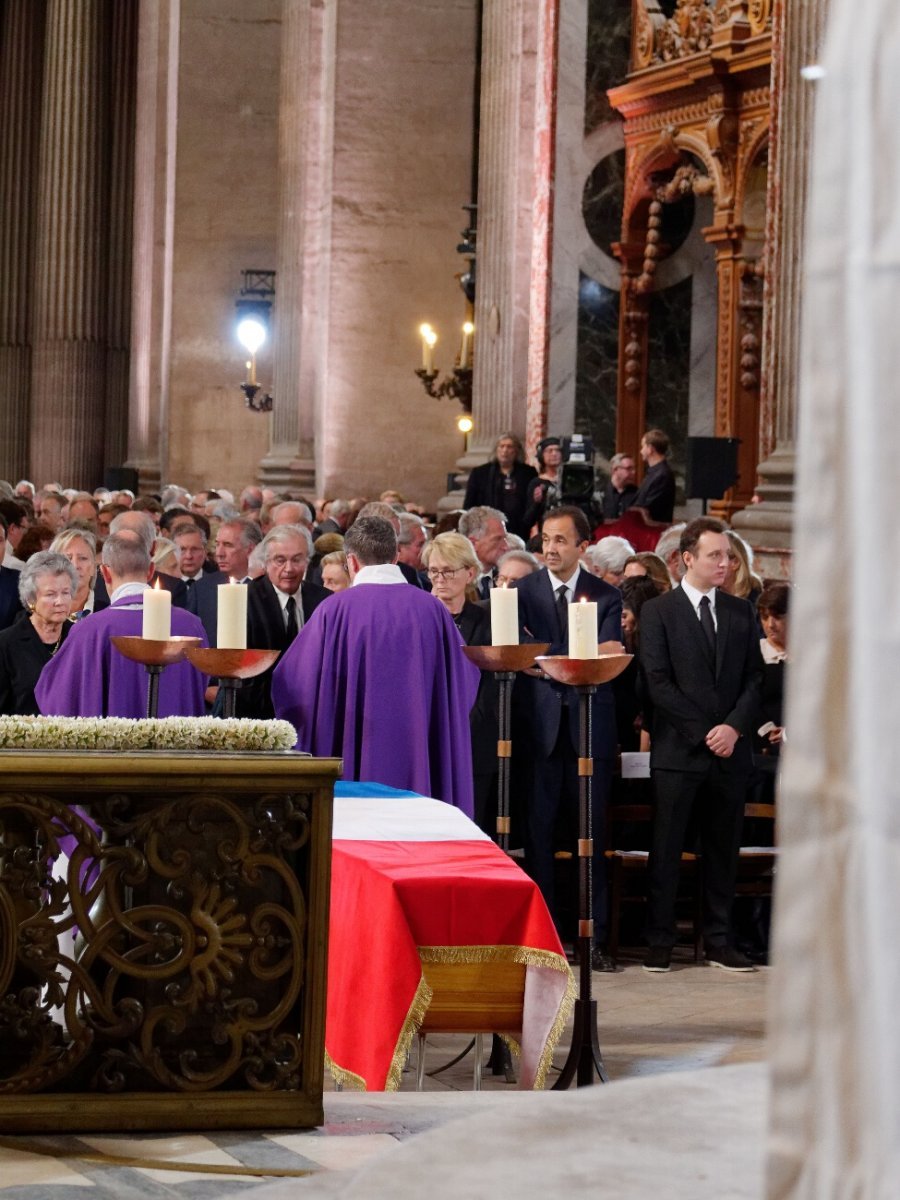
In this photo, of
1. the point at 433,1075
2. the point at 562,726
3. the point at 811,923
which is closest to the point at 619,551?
the point at 562,726

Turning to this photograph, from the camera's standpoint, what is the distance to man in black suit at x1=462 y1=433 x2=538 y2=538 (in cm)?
1466

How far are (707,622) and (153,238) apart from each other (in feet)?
60.7

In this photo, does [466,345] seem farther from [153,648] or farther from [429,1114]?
[429,1114]

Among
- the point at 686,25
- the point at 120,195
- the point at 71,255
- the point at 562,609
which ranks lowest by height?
the point at 562,609

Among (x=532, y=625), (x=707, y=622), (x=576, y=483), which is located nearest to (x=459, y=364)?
(x=576, y=483)

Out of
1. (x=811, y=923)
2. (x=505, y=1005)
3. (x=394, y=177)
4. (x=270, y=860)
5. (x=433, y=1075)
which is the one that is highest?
(x=394, y=177)

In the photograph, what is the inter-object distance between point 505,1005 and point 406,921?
42 centimetres

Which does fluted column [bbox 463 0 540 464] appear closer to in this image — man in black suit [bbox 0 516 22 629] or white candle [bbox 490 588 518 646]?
man in black suit [bbox 0 516 22 629]

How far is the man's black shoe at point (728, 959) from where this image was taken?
8.77 meters

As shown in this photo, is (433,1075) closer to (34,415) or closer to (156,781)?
(156,781)

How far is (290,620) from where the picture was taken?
362 inches

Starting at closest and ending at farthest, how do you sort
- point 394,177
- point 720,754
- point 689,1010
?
1. point 689,1010
2. point 720,754
3. point 394,177

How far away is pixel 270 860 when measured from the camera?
4672mm

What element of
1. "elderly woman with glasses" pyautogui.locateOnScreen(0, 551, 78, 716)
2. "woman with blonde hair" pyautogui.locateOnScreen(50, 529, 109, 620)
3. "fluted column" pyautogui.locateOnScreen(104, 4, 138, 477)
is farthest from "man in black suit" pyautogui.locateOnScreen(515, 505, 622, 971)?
"fluted column" pyautogui.locateOnScreen(104, 4, 138, 477)
